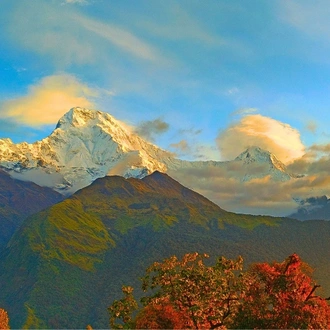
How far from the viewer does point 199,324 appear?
1645 inches

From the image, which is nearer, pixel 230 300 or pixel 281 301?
pixel 281 301

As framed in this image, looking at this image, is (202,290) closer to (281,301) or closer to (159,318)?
(159,318)

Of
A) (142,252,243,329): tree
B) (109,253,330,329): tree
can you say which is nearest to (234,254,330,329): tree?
(109,253,330,329): tree

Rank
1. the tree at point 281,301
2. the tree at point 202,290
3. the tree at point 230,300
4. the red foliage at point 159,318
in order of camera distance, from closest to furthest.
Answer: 1. the tree at point 281,301
2. the tree at point 230,300
3. the red foliage at point 159,318
4. the tree at point 202,290

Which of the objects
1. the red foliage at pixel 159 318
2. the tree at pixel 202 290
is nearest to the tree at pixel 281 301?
the tree at pixel 202 290

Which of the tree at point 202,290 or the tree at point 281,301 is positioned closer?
the tree at point 281,301

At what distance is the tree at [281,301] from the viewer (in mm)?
37875

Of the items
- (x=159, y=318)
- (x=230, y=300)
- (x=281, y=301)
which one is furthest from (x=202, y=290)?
(x=281, y=301)

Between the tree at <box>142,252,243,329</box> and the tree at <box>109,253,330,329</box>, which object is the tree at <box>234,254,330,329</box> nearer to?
the tree at <box>109,253,330,329</box>

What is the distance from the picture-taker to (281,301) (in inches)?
1576

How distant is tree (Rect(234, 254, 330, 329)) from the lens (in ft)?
124

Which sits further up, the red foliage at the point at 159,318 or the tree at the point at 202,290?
the tree at the point at 202,290

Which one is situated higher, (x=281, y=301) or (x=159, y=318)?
(x=281, y=301)

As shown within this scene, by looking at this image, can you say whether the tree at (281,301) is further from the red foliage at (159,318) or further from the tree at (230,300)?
the red foliage at (159,318)
